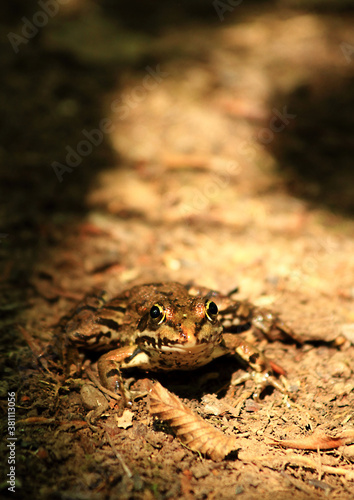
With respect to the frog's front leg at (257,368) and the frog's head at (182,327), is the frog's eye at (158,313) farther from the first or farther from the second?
the frog's front leg at (257,368)

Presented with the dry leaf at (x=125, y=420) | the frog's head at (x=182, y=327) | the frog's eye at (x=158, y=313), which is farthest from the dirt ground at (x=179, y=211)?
the frog's eye at (x=158, y=313)

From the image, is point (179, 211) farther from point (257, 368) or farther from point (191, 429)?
point (191, 429)

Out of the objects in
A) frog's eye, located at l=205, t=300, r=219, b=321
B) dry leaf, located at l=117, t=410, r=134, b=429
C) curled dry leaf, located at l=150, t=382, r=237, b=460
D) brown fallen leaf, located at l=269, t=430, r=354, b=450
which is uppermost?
frog's eye, located at l=205, t=300, r=219, b=321

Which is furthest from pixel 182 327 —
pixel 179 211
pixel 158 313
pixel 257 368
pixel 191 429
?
pixel 179 211

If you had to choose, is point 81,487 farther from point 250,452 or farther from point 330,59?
point 330,59

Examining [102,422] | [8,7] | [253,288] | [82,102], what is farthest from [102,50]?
[102,422]

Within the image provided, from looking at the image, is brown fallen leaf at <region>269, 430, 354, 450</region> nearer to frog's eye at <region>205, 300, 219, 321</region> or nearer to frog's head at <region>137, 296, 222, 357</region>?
frog's head at <region>137, 296, 222, 357</region>

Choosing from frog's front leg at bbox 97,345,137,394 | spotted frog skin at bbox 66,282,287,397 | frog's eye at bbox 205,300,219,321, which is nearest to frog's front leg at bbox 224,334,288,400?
spotted frog skin at bbox 66,282,287,397
